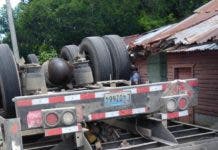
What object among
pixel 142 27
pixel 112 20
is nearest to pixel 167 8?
pixel 142 27

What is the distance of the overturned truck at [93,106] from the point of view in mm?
4680

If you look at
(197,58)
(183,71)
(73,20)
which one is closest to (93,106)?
(197,58)

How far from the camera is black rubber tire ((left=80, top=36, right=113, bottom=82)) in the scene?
244 inches

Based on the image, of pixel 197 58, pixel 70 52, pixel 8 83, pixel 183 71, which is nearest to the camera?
pixel 8 83

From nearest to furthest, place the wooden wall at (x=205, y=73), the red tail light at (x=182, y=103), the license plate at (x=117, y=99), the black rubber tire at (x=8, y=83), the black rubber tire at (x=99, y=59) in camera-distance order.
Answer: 1. the license plate at (x=117, y=99)
2. the red tail light at (x=182, y=103)
3. the black rubber tire at (x=8, y=83)
4. the black rubber tire at (x=99, y=59)
5. the wooden wall at (x=205, y=73)

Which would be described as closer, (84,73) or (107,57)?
(84,73)

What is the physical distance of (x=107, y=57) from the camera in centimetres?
625

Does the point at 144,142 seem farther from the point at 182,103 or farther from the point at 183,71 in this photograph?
the point at 183,71

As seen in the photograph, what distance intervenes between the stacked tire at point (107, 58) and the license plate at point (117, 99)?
112 centimetres

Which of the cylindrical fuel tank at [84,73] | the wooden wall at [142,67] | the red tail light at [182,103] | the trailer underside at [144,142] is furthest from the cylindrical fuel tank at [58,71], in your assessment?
the wooden wall at [142,67]

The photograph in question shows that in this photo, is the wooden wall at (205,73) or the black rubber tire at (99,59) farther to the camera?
the wooden wall at (205,73)

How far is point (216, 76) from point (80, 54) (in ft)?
21.8

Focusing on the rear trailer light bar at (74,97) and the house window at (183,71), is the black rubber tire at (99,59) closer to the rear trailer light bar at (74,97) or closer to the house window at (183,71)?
the rear trailer light bar at (74,97)

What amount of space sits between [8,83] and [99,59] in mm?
1344
